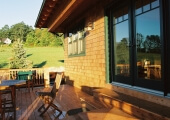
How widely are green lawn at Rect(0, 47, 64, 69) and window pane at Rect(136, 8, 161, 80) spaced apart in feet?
74.1

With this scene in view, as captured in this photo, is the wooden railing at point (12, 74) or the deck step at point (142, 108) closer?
the deck step at point (142, 108)

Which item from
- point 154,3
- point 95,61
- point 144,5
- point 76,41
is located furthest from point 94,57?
point 154,3

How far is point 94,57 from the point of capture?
565cm

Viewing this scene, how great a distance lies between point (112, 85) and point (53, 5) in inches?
126

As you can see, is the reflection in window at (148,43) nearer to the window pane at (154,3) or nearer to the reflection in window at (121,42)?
the window pane at (154,3)

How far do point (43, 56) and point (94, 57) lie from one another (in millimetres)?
26322

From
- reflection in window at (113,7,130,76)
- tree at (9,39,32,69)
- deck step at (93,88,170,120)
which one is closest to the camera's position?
deck step at (93,88,170,120)

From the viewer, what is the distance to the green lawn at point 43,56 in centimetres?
2661

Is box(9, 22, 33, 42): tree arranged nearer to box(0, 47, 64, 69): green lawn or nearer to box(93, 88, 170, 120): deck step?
box(0, 47, 64, 69): green lawn

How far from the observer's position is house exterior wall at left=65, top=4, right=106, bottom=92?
16.8ft

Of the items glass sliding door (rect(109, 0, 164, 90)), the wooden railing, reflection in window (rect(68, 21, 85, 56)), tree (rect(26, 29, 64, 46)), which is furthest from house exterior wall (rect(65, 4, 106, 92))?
tree (rect(26, 29, 64, 46))

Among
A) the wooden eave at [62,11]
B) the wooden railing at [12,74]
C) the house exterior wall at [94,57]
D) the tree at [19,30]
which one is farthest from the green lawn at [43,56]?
the house exterior wall at [94,57]

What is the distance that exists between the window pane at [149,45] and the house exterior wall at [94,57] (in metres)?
1.47

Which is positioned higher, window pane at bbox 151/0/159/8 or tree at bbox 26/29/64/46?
tree at bbox 26/29/64/46
